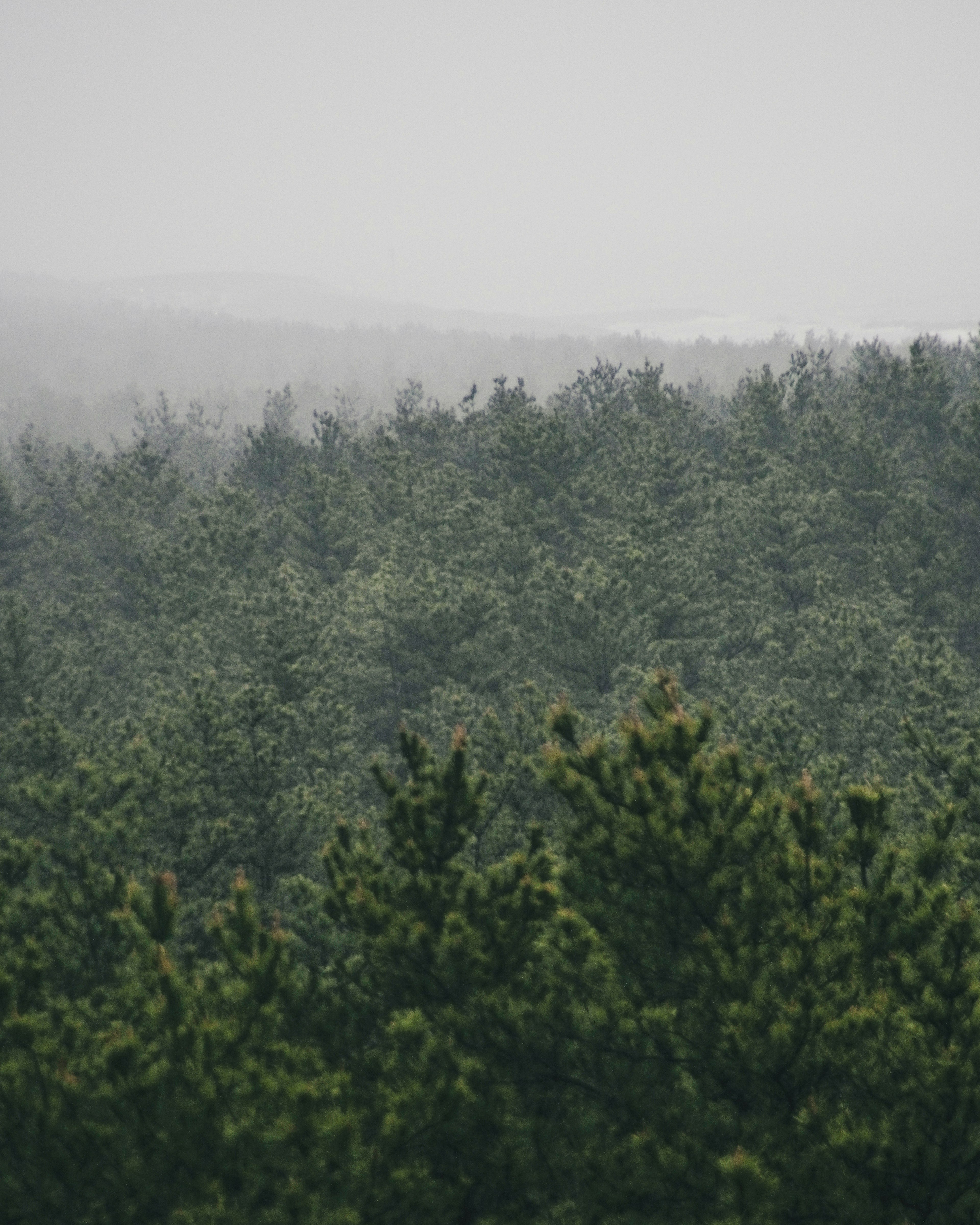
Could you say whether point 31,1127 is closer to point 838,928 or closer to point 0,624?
point 838,928

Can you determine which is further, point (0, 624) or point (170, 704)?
point (0, 624)

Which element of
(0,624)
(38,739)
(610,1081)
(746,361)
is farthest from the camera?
(746,361)

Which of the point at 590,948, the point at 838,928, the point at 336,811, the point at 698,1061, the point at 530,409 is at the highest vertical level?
the point at 530,409

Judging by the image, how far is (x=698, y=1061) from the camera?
5.85 meters

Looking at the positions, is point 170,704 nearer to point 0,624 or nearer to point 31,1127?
point 0,624

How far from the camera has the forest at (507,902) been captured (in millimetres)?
5082

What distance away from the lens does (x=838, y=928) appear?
18.3ft

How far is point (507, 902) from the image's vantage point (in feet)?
20.3

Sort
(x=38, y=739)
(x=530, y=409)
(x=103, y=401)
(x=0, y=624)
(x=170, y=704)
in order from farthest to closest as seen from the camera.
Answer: (x=103, y=401) → (x=530, y=409) → (x=0, y=624) → (x=170, y=704) → (x=38, y=739)

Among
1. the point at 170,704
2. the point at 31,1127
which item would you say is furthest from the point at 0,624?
the point at 31,1127

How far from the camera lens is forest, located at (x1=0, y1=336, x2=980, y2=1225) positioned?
5.08 m

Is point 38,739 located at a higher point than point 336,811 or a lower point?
higher

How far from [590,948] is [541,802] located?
7667mm

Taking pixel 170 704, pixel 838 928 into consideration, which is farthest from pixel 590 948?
pixel 170 704
